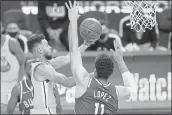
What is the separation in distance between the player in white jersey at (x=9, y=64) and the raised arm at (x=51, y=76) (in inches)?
112

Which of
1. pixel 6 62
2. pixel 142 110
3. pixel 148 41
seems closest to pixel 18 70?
pixel 6 62

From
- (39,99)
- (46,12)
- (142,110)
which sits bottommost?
(142,110)

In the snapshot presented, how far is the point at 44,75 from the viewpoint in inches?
266

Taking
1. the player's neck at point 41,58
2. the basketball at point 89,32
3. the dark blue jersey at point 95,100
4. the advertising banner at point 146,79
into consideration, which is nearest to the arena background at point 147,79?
the advertising banner at point 146,79

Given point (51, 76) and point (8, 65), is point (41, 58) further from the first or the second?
point (8, 65)

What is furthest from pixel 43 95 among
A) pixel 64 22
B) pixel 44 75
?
pixel 64 22

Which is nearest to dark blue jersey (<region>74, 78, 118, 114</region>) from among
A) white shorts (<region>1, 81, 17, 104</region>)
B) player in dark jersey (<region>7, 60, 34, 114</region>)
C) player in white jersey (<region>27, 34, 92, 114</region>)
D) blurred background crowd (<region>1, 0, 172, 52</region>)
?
player in white jersey (<region>27, 34, 92, 114</region>)

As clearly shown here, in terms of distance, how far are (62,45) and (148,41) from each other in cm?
196

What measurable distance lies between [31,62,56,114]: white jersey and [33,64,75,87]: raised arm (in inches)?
5.5

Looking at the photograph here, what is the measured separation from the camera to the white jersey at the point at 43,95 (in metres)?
6.98

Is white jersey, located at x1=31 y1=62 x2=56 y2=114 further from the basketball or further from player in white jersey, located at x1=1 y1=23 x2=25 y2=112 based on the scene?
player in white jersey, located at x1=1 y1=23 x2=25 y2=112

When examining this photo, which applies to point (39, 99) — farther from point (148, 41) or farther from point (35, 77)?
point (148, 41)

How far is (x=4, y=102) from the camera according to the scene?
382 inches

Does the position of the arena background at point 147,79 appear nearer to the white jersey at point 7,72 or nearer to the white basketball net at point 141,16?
the white jersey at point 7,72
